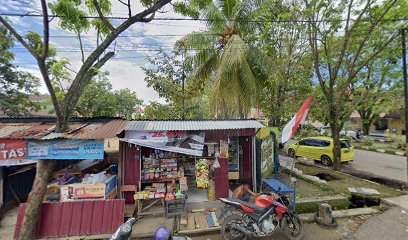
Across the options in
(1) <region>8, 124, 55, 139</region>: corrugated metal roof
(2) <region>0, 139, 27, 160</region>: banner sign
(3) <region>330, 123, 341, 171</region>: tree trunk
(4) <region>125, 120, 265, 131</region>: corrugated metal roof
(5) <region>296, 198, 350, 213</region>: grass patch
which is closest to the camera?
(1) <region>8, 124, 55, 139</region>: corrugated metal roof

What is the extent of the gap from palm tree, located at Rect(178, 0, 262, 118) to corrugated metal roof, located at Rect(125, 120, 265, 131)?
243cm

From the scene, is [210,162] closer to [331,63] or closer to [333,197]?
[333,197]

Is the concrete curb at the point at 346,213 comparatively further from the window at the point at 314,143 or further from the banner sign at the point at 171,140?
the window at the point at 314,143

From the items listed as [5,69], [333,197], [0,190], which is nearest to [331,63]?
[333,197]

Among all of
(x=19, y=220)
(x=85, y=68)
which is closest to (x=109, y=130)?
(x=85, y=68)

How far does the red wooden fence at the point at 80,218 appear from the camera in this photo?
468 cm

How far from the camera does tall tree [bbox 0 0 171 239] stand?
4.02 meters

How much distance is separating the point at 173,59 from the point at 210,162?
7.62 meters

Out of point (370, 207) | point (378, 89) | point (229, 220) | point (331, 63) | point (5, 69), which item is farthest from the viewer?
point (5, 69)

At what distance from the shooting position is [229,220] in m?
4.55

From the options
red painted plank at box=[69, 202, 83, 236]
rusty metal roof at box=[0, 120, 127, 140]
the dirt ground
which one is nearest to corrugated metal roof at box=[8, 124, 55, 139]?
rusty metal roof at box=[0, 120, 127, 140]

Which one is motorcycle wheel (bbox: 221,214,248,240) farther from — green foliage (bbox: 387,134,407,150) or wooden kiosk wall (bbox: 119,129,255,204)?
green foliage (bbox: 387,134,407,150)

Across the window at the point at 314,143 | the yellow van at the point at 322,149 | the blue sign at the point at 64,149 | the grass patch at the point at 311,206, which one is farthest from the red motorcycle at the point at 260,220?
the window at the point at 314,143

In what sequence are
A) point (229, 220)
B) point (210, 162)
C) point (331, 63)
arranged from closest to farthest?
point (229, 220), point (210, 162), point (331, 63)
